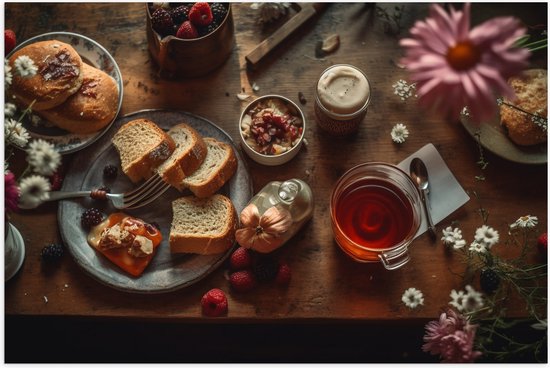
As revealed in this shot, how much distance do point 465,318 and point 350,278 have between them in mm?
336

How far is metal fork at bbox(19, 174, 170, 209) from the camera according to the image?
1.53 m

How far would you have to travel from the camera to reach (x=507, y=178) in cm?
160

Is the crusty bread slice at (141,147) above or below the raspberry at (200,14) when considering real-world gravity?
below

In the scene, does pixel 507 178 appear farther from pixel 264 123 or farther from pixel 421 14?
pixel 264 123

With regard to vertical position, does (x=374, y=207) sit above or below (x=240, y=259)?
above

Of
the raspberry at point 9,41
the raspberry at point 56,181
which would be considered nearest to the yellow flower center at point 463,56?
the raspberry at point 56,181

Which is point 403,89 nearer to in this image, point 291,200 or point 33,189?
point 291,200

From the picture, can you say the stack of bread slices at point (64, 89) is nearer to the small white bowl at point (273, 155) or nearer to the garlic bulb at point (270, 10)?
the small white bowl at point (273, 155)

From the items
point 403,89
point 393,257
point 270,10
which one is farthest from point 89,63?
point 393,257

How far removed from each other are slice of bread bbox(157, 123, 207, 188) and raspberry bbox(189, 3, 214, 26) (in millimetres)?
278

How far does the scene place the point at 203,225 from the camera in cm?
151

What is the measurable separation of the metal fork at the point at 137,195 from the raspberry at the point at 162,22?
1.28 ft

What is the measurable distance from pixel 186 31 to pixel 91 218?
1.84ft

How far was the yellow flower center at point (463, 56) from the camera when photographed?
36.5 inches
